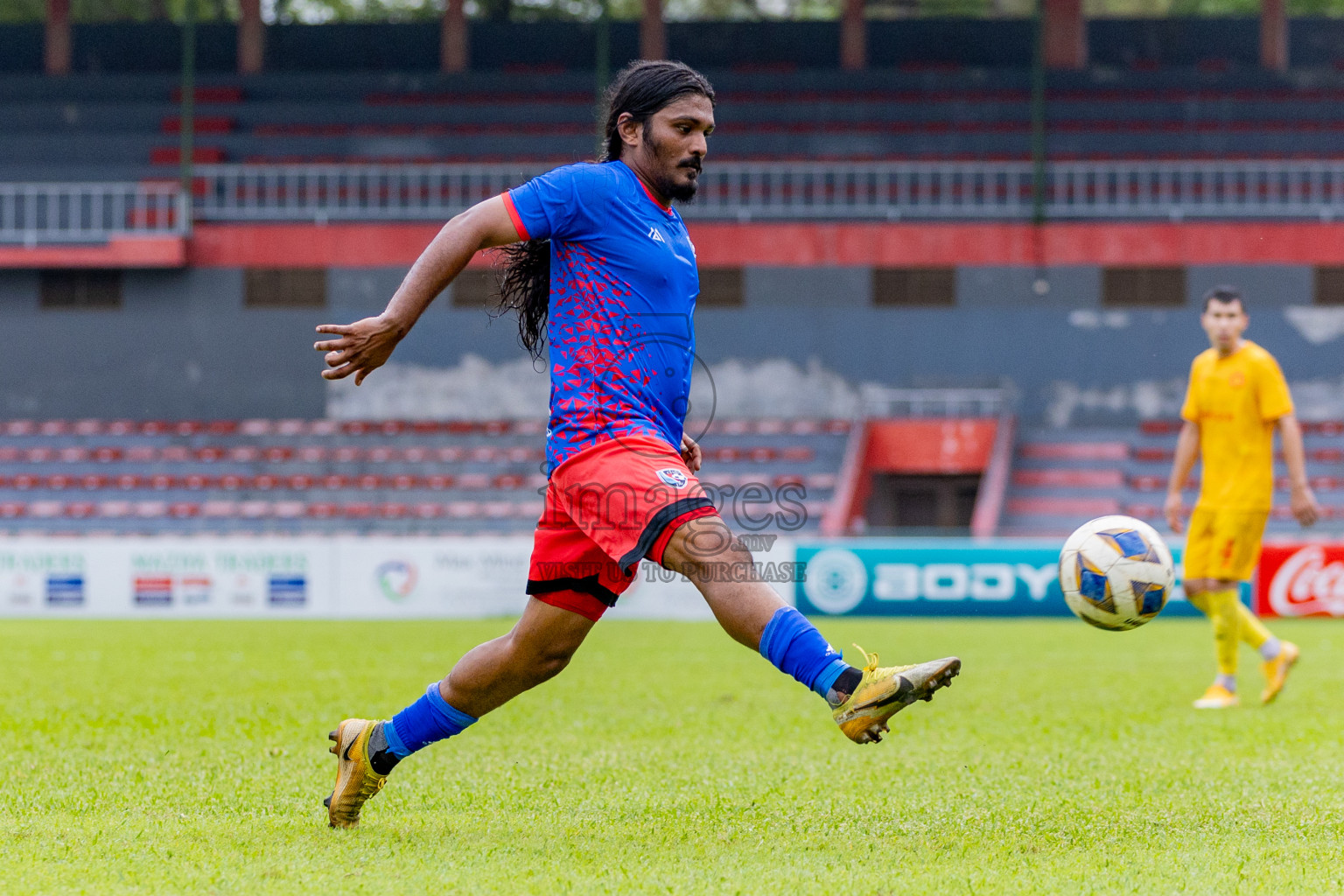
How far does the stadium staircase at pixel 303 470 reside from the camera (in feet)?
73.4

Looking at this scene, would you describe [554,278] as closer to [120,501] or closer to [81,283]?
[120,501]

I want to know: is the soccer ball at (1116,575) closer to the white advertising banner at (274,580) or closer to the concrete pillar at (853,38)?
the white advertising banner at (274,580)

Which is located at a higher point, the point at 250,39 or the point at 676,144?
the point at 250,39

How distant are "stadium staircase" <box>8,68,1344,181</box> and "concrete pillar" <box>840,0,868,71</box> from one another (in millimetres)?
1404

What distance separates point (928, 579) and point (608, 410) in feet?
41.6

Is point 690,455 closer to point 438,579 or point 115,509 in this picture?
point 438,579

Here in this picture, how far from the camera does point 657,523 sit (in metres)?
3.84

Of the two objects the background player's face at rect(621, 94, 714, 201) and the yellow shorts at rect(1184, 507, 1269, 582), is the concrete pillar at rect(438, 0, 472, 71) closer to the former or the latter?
the yellow shorts at rect(1184, 507, 1269, 582)

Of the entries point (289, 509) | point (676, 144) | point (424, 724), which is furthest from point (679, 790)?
point (289, 509)

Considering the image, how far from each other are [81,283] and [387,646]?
604 inches

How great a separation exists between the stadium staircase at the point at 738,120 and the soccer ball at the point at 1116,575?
21858mm

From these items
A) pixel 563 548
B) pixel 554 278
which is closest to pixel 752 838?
pixel 563 548

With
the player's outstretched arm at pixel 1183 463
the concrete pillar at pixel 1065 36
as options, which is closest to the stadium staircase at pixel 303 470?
the concrete pillar at pixel 1065 36

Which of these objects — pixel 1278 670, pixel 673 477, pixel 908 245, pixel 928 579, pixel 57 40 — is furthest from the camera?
pixel 57 40
